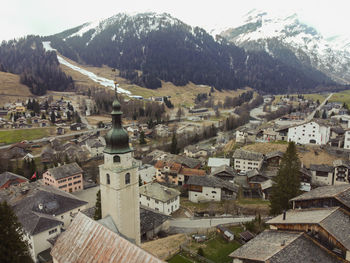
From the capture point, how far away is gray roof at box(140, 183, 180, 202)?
46.9 metres

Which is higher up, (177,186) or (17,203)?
(17,203)

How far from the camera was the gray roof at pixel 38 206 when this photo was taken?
35822 millimetres

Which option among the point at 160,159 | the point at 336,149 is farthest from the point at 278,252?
the point at 336,149

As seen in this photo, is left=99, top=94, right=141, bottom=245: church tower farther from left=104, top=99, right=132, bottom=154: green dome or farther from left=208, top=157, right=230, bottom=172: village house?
left=208, top=157, right=230, bottom=172: village house

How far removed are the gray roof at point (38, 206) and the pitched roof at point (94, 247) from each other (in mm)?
18404

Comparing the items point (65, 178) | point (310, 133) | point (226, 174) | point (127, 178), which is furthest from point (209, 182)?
point (310, 133)

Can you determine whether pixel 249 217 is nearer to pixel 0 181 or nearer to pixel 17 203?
pixel 17 203

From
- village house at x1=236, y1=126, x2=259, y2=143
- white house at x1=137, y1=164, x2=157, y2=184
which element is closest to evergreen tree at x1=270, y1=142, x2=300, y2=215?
white house at x1=137, y1=164, x2=157, y2=184

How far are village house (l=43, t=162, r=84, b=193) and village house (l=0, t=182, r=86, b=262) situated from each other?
5.80 metres

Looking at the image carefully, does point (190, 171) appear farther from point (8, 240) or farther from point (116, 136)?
point (8, 240)

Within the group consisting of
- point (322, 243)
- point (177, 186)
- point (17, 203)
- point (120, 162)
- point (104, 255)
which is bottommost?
point (177, 186)

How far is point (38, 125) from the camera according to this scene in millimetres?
Answer: 110062

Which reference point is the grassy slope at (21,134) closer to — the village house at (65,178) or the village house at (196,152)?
the village house at (65,178)

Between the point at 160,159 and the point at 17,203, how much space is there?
37597 mm
